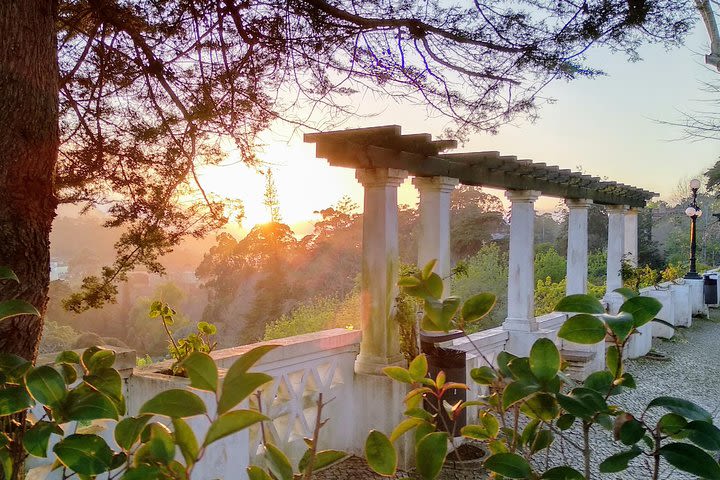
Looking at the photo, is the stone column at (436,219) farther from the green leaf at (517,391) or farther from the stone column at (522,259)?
the green leaf at (517,391)

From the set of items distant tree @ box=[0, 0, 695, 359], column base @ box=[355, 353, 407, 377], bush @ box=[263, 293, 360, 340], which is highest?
distant tree @ box=[0, 0, 695, 359]

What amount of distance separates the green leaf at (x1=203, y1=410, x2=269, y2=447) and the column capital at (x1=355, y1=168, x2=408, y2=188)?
4.64 m

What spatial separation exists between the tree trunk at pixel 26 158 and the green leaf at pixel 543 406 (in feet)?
5.47

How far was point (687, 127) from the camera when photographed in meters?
7.70

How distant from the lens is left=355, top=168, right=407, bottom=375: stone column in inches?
210

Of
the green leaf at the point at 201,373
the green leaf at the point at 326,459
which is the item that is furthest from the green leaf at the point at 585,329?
the green leaf at the point at 201,373

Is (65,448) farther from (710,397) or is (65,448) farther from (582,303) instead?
(710,397)

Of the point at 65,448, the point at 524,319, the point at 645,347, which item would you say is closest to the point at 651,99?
the point at 524,319

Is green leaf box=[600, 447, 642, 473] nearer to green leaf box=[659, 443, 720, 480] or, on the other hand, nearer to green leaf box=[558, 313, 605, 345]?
green leaf box=[659, 443, 720, 480]

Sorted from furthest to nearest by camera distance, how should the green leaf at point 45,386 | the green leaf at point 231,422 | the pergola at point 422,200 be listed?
the pergola at point 422,200 → the green leaf at point 45,386 → the green leaf at point 231,422

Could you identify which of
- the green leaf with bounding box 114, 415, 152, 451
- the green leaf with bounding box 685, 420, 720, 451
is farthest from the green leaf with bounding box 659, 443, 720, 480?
the green leaf with bounding box 114, 415, 152, 451

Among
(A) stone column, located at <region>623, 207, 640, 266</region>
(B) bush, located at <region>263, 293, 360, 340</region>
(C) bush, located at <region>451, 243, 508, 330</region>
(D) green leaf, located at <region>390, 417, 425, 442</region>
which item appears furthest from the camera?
(C) bush, located at <region>451, 243, 508, 330</region>

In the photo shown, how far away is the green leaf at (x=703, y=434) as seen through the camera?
0.80 metres

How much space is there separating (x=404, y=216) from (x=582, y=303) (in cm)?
2463
